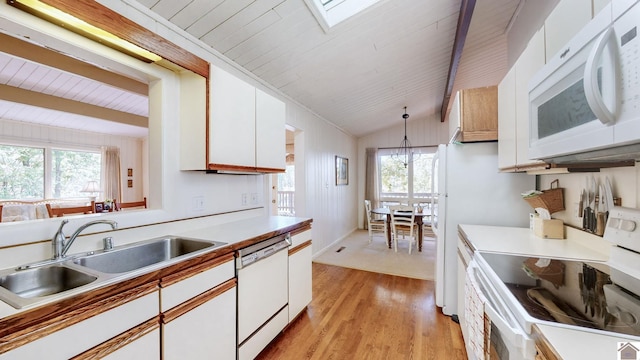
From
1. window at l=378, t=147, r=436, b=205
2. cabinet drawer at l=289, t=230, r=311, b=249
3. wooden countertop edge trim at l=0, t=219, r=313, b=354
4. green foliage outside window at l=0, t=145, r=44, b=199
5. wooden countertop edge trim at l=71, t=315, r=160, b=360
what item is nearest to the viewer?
wooden countertop edge trim at l=0, t=219, r=313, b=354

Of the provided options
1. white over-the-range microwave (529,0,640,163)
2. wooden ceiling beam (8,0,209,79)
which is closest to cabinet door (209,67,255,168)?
wooden ceiling beam (8,0,209,79)

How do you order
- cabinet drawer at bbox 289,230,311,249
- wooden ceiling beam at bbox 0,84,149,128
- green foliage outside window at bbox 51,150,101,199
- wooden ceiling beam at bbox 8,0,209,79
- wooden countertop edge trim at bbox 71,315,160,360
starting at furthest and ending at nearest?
green foliage outside window at bbox 51,150,101,199 < wooden ceiling beam at bbox 0,84,149,128 < cabinet drawer at bbox 289,230,311,249 < wooden ceiling beam at bbox 8,0,209,79 < wooden countertop edge trim at bbox 71,315,160,360

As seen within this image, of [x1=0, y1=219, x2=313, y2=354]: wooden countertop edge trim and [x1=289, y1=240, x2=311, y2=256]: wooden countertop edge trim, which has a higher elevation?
[x1=0, y1=219, x2=313, y2=354]: wooden countertop edge trim

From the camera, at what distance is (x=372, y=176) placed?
6.66 metres

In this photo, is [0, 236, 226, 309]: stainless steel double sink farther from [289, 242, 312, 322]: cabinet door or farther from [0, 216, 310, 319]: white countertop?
[289, 242, 312, 322]: cabinet door

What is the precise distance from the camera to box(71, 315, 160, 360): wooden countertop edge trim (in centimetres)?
91

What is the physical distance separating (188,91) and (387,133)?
5521mm

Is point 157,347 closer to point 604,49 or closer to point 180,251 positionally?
point 180,251

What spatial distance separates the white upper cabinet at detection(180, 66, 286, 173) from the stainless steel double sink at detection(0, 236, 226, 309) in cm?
61

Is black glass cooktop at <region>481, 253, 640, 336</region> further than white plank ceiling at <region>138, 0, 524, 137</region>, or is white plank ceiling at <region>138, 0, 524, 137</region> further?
white plank ceiling at <region>138, 0, 524, 137</region>

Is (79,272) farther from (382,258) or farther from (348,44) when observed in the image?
(382,258)

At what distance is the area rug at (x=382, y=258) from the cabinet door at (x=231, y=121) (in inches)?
99.9

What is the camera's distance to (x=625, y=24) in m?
0.67

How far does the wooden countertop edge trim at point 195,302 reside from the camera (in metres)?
1.18
